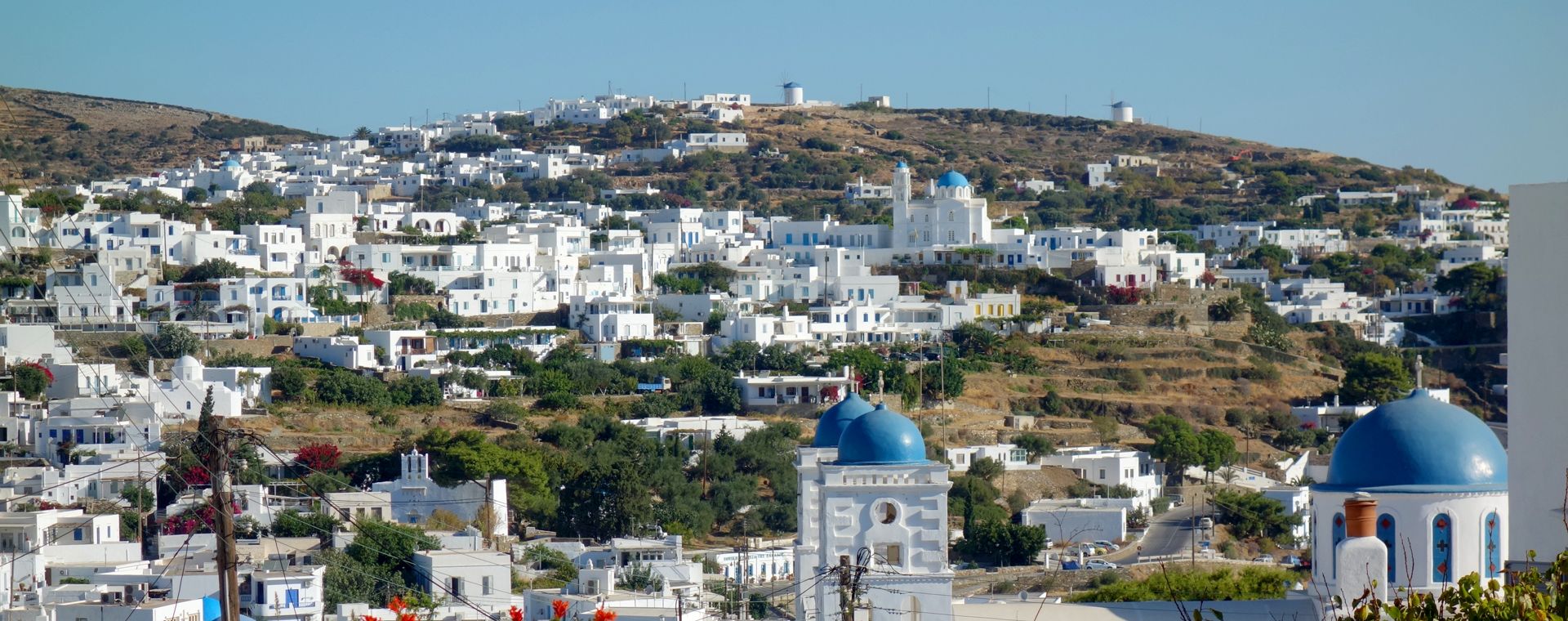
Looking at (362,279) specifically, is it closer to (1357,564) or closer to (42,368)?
(42,368)

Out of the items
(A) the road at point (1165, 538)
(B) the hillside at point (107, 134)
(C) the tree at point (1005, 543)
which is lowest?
(A) the road at point (1165, 538)

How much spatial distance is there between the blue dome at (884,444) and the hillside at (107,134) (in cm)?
5660

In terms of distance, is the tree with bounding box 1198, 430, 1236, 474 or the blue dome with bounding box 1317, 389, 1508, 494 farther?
the tree with bounding box 1198, 430, 1236, 474

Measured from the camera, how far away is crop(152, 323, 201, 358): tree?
44781mm

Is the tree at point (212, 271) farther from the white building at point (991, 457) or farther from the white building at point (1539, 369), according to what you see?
the white building at point (1539, 369)

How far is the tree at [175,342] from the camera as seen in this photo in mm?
44781

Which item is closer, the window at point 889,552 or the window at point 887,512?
the window at point 889,552

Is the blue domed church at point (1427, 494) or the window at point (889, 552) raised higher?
the blue domed church at point (1427, 494)

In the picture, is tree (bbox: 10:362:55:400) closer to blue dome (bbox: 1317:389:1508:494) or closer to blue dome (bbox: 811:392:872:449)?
blue dome (bbox: 811:392:872:449)

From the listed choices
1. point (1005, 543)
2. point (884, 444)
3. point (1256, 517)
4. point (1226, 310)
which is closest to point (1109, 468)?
point (1256, 517)

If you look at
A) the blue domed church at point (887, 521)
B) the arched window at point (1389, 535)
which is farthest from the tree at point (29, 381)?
the arched window at point (1389, 535)

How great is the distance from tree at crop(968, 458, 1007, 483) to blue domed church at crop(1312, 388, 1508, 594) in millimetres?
23193

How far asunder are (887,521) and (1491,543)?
15.9 feet

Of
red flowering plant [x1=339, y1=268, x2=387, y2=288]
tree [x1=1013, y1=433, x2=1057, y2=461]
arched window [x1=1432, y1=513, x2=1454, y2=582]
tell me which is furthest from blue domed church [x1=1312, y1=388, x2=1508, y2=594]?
red flowering plant [x1=339, y1=268, x2=387, y2=288]
